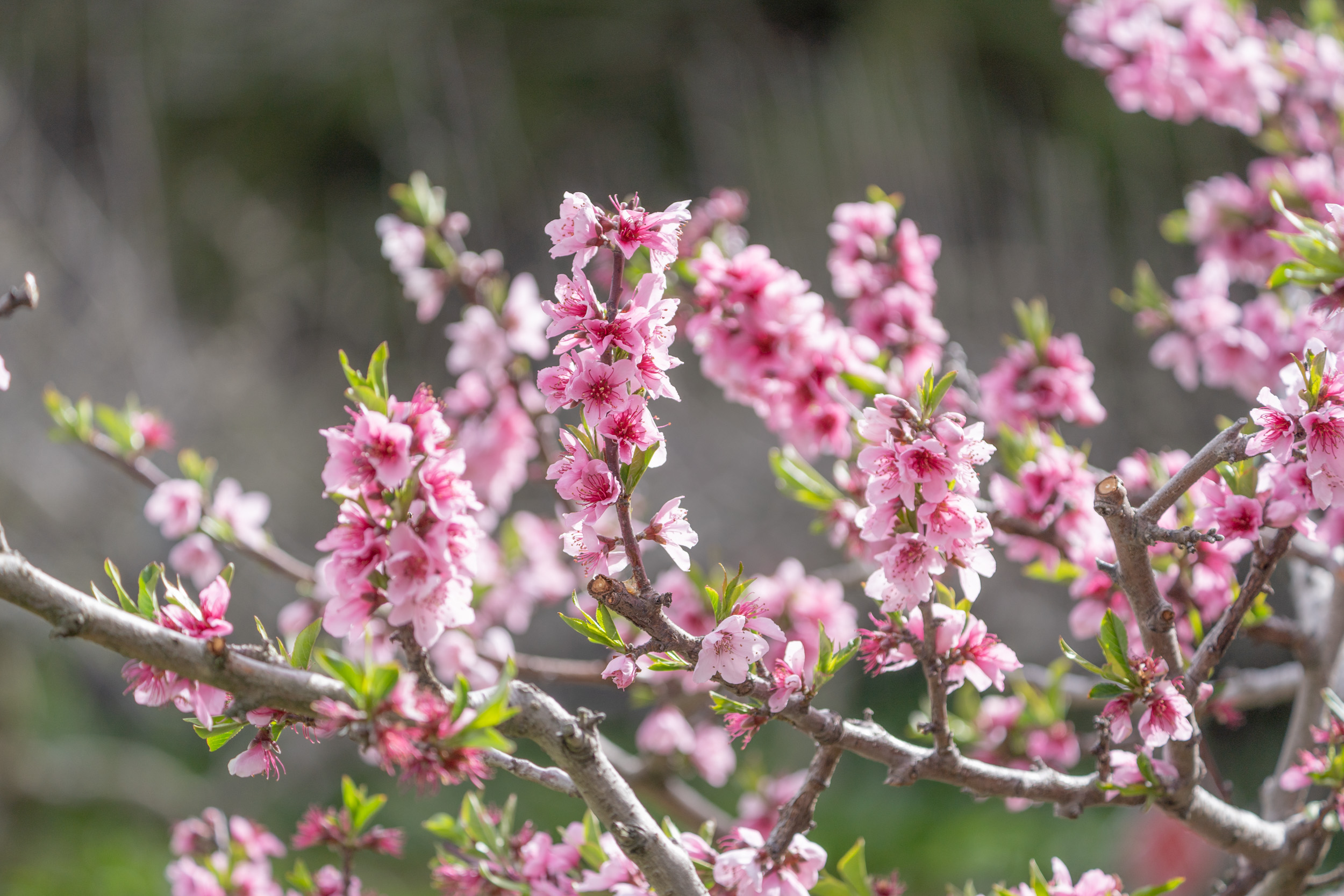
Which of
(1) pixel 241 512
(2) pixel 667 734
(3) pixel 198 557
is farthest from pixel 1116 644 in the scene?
(3) pixel 198 557

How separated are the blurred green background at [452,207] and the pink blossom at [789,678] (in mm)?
1800

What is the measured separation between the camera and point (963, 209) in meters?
2.50

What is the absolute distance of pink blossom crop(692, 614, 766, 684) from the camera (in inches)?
22.8

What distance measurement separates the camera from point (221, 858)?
0.98 metres

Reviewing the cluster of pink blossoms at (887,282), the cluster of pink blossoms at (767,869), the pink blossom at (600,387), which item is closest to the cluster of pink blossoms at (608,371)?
the pink blossom at (600,387)

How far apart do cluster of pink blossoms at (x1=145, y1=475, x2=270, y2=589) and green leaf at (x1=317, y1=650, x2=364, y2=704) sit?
2.23ft

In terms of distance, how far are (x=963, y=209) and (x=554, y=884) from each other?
2188 mm

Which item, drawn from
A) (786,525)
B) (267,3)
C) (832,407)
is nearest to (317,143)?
(267,3)

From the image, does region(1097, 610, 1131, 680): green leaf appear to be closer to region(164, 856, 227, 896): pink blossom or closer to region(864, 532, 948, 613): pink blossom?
region(864, 532, 948, 613): pink blossom

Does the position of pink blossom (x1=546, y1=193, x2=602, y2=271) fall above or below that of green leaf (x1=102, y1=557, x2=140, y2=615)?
above

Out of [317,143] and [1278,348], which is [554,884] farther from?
[317,143]

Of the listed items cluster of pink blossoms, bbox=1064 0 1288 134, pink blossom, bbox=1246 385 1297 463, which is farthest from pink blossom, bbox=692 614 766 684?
cluster of pink blossoms, bbox=1064 0 1288 134

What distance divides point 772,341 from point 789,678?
1.32 feet

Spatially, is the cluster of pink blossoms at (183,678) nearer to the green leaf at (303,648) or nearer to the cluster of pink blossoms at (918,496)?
the green leaf at (303,648)
